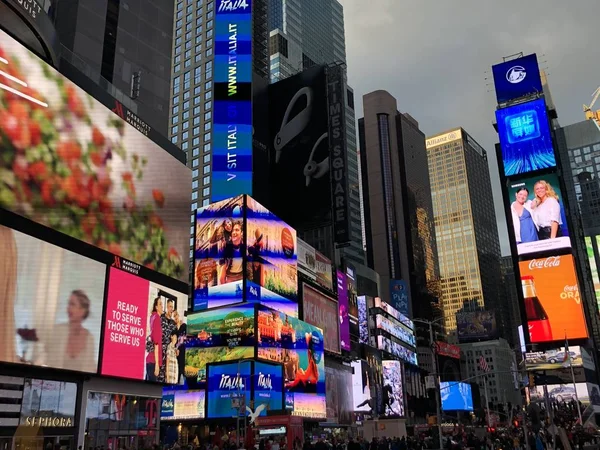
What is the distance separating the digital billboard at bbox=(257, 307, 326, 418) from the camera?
178 feet

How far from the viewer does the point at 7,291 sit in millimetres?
24062

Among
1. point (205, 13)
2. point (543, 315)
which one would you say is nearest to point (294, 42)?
point (205, 13)

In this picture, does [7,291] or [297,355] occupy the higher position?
[297,355]

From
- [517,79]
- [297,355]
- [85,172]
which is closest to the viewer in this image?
[85,172]

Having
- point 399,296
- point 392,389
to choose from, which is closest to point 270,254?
point 392,389

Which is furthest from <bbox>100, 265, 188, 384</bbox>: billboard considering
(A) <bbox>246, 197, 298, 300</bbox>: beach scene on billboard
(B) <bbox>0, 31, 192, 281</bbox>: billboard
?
(A) <bbox>246, 197, 298, 300</bbox>: beach scene on billboard

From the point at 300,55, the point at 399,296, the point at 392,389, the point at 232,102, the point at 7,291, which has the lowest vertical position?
the point at 392,389

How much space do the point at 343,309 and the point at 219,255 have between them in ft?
95.4

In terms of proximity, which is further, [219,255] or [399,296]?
[399,296]

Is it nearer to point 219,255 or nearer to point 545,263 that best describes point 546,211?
point 545,263

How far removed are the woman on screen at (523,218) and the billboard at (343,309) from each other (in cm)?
3277

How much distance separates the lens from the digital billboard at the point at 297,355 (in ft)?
178

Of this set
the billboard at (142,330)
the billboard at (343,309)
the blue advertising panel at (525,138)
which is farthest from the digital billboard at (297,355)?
the blue advertising panel at (525,138)

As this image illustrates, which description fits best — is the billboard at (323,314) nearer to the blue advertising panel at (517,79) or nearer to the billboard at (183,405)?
the billboard at (183,405)
